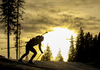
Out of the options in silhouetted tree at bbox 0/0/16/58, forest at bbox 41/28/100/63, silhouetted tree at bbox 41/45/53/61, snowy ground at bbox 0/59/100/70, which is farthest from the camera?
silhouetted tree at bbox 41/45/53/61

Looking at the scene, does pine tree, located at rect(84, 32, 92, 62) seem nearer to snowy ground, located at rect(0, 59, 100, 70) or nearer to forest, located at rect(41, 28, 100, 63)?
forest, located at rect(41, 28, 100, 63)

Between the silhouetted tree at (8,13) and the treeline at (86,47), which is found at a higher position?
the silhouetted tree at (8,13)

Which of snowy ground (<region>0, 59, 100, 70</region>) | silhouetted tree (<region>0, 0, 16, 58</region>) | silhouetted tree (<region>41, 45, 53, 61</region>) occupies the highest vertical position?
silhouetted tree (<region>0, 0, 16, 58</region>)

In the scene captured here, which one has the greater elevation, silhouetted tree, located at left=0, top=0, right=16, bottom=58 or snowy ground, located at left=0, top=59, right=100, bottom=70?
silhouetted tree, located at left=0, top=0, right=16, bottom=58

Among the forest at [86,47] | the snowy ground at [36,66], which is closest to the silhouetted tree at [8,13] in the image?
the snowy ground at [36,66]

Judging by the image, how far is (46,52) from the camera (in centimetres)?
5891

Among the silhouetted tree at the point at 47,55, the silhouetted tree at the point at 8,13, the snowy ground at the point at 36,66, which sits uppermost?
the silhouetted tree at the point at 8,13

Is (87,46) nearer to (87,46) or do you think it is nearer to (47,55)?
(87,46)

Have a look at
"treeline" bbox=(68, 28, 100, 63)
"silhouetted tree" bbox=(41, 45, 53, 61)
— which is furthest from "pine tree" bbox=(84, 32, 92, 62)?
"silhouetted tree" bbox=(41, 45, 53, 61)

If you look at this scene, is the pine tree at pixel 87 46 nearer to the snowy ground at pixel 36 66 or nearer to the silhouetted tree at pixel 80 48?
the silhouetted tree at pixel 80 48

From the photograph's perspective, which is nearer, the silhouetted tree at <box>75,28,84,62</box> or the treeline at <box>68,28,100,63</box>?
the treeline at <box>68,28,100,63</box>

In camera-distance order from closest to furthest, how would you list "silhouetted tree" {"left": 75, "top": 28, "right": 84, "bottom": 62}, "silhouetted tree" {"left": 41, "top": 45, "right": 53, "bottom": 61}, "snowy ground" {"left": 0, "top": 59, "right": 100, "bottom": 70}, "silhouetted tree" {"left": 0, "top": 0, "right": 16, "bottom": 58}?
"snowy ground" {"left": 0, "top": 59, "right": 100, "bottom": 70}, "silhouetted tree" {"left": 0, "top": 0, "right": 16, "bottom": 58}, "silhouetted tree" {"left": 75, "top": 28, "right": 84, "bottom": 62}, "silhouetted tree" {"left": 41, "top": 45, "right": 53, "bottom": 61}

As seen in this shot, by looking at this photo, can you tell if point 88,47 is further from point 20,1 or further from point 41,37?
point 41,37

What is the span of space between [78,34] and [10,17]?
1169 inches
